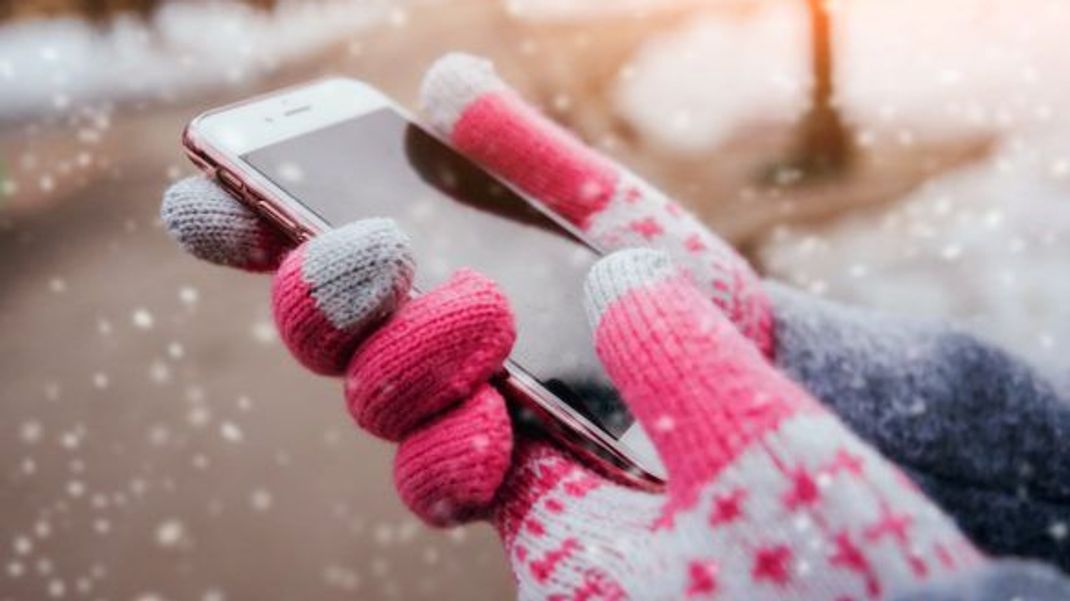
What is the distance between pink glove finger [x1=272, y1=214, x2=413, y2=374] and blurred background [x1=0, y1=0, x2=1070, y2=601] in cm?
84

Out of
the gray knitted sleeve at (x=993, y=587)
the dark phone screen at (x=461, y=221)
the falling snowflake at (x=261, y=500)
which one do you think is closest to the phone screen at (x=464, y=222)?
the dark phone screen at (x=461, y=221)

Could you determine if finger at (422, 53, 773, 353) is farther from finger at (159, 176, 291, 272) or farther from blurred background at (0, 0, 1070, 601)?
blurred background at (0, 0, 1070, 601)

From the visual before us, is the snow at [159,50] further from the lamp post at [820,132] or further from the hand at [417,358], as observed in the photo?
the hand at [417,358]

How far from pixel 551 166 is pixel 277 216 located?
10.3 inches

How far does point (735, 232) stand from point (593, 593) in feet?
4.37

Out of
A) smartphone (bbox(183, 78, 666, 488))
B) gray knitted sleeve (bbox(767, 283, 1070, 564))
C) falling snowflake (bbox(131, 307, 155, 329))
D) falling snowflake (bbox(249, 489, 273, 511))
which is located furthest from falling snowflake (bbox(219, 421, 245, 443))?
gray knitted sleeve (bbox(767, 283, 1070, 564))

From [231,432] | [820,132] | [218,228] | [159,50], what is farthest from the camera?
[159,50]

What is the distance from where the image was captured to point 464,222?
0.93 meters

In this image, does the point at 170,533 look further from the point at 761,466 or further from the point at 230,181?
the point at 761,466

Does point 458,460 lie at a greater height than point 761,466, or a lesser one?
lesser

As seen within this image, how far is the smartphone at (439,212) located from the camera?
80 centimetres

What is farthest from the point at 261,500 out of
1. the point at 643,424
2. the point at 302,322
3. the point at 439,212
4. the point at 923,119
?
the point at 923,119

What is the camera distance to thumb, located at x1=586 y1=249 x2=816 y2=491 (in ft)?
1.99

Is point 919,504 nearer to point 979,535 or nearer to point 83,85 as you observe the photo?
point 979,535
